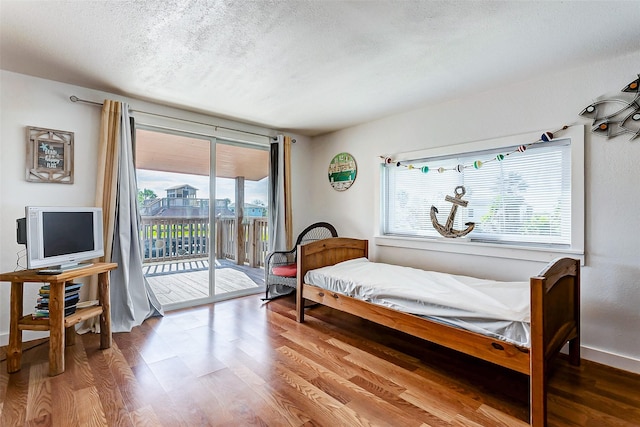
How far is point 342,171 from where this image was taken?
13.7 feet

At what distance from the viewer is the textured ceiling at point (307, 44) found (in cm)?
171

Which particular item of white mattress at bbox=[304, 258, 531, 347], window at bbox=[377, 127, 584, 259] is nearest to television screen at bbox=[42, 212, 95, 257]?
white mattress at bbox=[304, 258, 531, 347]

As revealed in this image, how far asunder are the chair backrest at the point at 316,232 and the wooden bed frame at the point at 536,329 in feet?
4.51

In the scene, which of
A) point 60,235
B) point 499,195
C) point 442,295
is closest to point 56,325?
point 60,235

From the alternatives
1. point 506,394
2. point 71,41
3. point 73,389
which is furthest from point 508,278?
point 71,41

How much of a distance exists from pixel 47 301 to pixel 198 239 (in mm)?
1578

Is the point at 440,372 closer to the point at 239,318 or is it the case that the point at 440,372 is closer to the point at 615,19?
the point at 239,318

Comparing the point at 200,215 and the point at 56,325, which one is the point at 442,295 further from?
the point at 200,215

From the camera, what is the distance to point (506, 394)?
1880 mm

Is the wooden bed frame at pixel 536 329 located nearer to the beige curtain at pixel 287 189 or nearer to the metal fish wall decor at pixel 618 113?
the metal fish wall decor at pixel 618 113

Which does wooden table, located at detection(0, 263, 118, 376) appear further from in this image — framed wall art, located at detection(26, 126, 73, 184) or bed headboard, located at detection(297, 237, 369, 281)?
bed headboard, located at detection(297, 237, 369, 281)

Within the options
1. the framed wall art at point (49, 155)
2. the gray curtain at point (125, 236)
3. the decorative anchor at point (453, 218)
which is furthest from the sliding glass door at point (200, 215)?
the decorative anchor at point (453, 218)

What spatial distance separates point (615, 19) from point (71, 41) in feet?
11.3

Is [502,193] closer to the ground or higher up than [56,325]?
higher up
